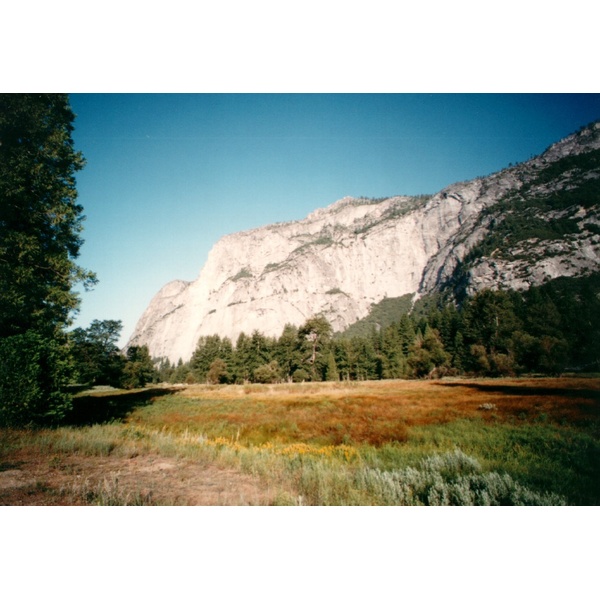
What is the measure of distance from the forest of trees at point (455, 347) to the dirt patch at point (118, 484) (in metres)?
10.2

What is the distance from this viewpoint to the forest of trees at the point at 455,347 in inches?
421

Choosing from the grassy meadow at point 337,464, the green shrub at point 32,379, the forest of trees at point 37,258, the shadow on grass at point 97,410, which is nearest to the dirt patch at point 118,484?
the grassy meadow at point 337,464

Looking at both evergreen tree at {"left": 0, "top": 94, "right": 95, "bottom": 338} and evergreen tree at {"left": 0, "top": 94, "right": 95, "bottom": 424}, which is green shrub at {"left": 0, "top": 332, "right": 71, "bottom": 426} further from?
evergreen tree at {"left": 0, "top": 94, "right": 95, "bottom": 338}

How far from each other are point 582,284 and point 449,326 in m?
43.7

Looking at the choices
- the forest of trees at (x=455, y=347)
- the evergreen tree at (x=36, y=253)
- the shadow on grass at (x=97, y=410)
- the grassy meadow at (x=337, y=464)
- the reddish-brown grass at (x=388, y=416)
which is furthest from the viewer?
the forest of trees at (x=455, y=347)

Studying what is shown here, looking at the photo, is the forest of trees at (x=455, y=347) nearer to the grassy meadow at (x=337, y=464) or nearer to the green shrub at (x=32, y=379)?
the grassy meadow at (x=337, y=464)

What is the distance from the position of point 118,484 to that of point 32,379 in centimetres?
457

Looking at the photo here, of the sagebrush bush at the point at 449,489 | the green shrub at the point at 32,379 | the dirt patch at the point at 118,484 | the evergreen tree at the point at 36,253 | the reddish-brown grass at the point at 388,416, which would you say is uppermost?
the evergreen tree at the point at 36,253

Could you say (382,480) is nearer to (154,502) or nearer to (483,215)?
(154,502)

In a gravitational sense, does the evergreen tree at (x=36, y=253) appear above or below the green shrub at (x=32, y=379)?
above

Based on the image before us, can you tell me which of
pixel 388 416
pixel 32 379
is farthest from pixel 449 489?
pixel 32 379

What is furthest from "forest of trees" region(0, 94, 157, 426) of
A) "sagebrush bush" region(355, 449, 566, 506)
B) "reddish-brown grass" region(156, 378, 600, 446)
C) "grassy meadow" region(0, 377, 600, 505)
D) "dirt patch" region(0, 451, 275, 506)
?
"sagebrush bush" region(355, 449, 566, 506)

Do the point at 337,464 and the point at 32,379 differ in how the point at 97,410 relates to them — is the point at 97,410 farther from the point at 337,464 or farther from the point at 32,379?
the point at 337,464

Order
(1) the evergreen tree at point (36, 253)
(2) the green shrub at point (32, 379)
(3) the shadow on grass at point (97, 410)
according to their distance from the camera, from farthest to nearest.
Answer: (3) the shadow on grass at point (97, 410) < (1) the evergreen tree at point (36, 253) < (2) the green shrub at point (32, 379)
